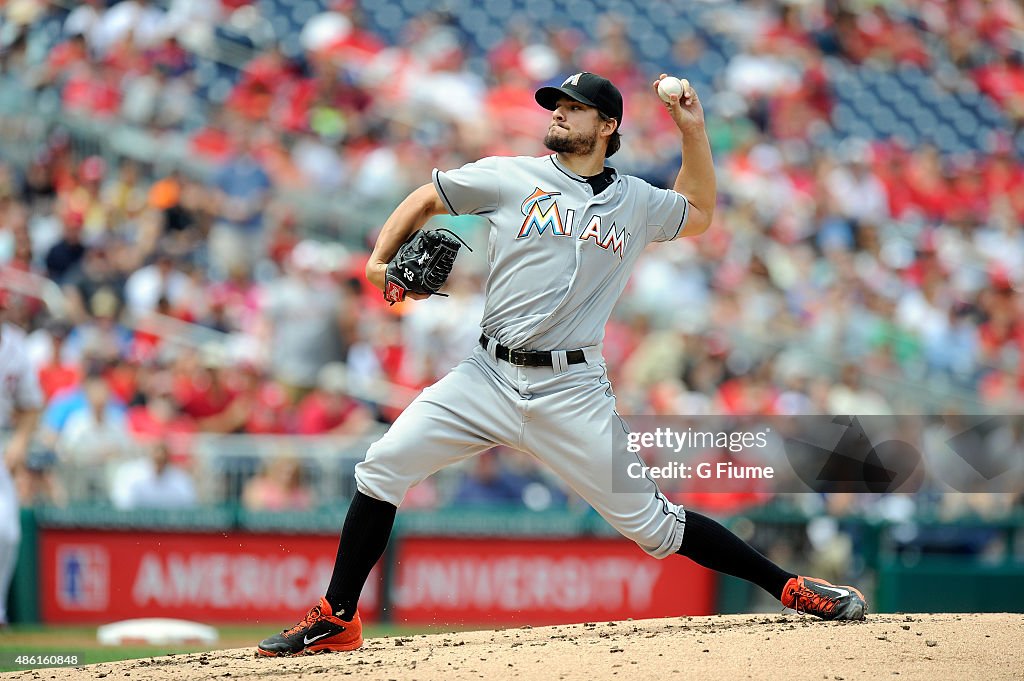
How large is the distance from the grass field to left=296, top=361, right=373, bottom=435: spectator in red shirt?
144 centimetres

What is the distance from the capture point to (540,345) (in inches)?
182

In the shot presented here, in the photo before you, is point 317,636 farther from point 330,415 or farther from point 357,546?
point 330,415

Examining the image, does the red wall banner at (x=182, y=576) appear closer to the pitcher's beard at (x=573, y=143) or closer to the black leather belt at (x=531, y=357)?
the black leather belt at (x=531, y=357)

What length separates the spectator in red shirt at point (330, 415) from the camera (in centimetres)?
937

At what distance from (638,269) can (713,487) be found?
2.56 metres


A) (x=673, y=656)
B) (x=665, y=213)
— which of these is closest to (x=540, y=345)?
(x=665, y=213)

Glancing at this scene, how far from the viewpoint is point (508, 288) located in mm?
4594

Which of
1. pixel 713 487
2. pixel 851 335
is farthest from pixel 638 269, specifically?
pixel 713 487

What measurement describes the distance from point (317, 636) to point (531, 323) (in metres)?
1.26

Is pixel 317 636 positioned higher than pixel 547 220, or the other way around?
pixel 547 220

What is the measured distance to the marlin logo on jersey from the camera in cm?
455

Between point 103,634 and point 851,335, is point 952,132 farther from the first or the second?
point 103,634

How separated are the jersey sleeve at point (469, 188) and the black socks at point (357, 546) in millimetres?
1007

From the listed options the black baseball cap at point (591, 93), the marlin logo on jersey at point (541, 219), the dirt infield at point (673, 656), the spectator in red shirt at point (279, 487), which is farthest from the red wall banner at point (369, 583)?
the black baseball cap at point (591, 93)
